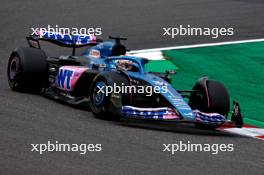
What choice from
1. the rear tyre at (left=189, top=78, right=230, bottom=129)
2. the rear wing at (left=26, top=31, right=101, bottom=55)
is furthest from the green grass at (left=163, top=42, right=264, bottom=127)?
the rear wing at (left=26, top=31, right=101, bottom=55)

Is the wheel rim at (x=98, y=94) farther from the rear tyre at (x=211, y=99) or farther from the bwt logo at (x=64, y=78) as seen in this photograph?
the rear tyre at (x=211, y=99)

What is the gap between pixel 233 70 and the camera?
14.9 metres

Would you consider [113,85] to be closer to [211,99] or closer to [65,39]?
[211,99]

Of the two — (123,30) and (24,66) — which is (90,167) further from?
(123,30)

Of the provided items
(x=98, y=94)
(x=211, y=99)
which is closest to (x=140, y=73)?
(x=98, y=94)

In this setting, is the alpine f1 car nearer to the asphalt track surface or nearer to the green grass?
the asphalt track surface

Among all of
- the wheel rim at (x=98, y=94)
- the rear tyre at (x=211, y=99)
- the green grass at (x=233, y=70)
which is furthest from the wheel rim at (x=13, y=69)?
the rear tyre at (x=211, y=99)

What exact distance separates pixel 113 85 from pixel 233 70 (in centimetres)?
460

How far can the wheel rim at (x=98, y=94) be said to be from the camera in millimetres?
10930

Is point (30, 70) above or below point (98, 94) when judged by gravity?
above

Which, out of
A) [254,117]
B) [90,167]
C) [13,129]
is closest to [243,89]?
[254,117]

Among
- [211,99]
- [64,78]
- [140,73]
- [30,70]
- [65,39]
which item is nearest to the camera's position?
[211,99]

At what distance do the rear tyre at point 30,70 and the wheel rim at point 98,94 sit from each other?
4.79ft

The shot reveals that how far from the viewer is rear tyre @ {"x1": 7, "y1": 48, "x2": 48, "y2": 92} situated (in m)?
12.2
